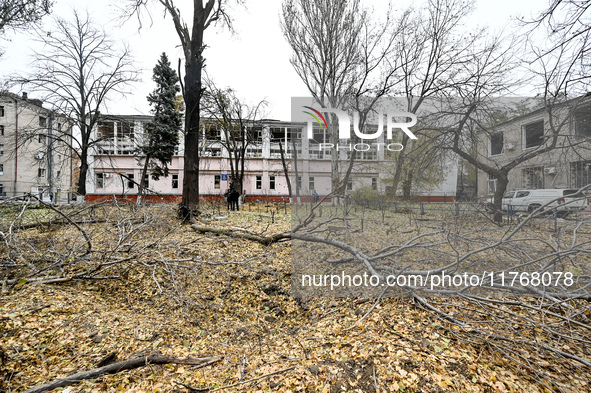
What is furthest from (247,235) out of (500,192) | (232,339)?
(500,192)

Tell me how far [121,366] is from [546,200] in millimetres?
5241

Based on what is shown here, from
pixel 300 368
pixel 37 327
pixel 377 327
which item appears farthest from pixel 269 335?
pixel 37 327

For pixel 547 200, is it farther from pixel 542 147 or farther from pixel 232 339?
pixel 232 339

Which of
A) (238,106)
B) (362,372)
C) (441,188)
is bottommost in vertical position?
(362,372)

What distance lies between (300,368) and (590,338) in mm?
2924

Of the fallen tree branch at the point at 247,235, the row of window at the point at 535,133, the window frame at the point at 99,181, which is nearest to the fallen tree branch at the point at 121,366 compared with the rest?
the fallen tree branch at the point at 247,235

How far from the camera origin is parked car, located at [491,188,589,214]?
3250 mm

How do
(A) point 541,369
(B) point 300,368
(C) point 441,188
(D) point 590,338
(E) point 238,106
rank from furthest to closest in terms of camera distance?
(E) point 238,106, (C) point 441,188, (D) point 590,338, (B) point 300,368, (A) point 541,369

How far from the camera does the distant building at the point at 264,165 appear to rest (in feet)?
12.9

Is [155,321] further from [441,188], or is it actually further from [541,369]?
[441,188]

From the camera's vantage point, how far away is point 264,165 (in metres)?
25.0

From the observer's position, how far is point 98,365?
2492 millimetres

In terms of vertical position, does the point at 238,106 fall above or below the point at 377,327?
above

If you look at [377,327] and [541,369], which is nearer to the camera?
[541,369]
